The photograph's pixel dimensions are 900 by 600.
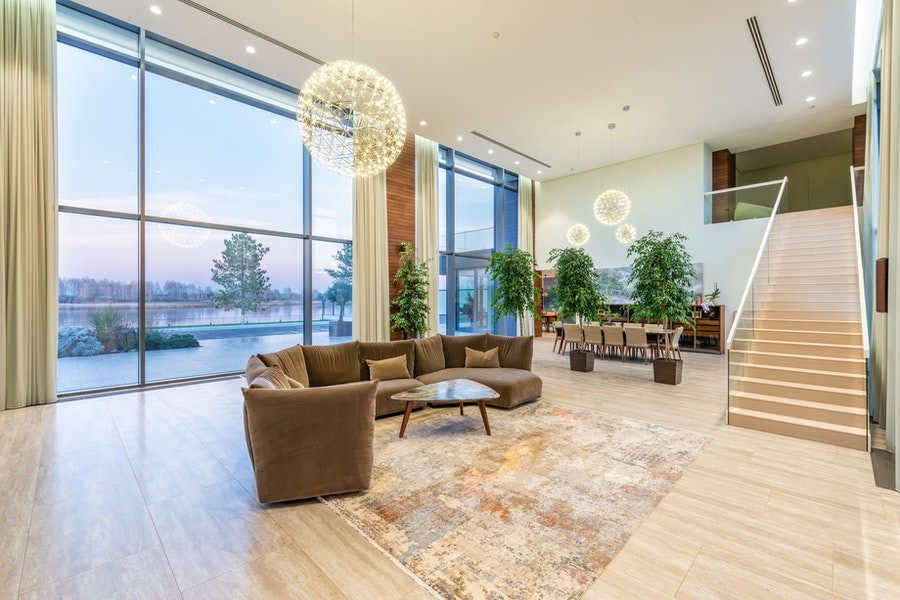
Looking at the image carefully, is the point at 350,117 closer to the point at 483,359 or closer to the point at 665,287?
the point at 483,359

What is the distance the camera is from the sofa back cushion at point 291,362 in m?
4.12

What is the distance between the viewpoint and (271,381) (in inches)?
126

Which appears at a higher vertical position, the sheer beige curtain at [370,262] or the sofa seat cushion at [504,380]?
the sheer beige curtain at [370,262]

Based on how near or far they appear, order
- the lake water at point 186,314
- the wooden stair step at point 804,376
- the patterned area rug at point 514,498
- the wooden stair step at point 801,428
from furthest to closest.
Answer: the lake water at point 186,314, the wooden stair step at point 804,376, the wooden stair step at point 801,428, the patterned area rug at point 514,498

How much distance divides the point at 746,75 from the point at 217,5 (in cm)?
855

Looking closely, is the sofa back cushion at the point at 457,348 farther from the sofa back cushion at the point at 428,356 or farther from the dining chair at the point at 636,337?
the dining chair at the point at 636,337

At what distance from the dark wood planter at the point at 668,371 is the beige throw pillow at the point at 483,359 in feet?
9.42

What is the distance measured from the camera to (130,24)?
224 inches

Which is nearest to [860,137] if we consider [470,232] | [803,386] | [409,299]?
[803,386]

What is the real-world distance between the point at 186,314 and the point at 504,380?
5.40 meters

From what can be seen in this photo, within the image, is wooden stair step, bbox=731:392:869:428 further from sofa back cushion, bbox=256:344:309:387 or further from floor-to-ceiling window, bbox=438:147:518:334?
floor-to-ceiling window, bbox=438:147:518:334

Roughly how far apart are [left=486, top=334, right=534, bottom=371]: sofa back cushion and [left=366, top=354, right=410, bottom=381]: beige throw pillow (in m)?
1.60

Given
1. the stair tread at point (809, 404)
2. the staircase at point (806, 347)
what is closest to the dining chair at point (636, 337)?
the staircase at point (806, 347)

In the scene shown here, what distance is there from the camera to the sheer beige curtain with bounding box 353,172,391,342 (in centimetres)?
805
